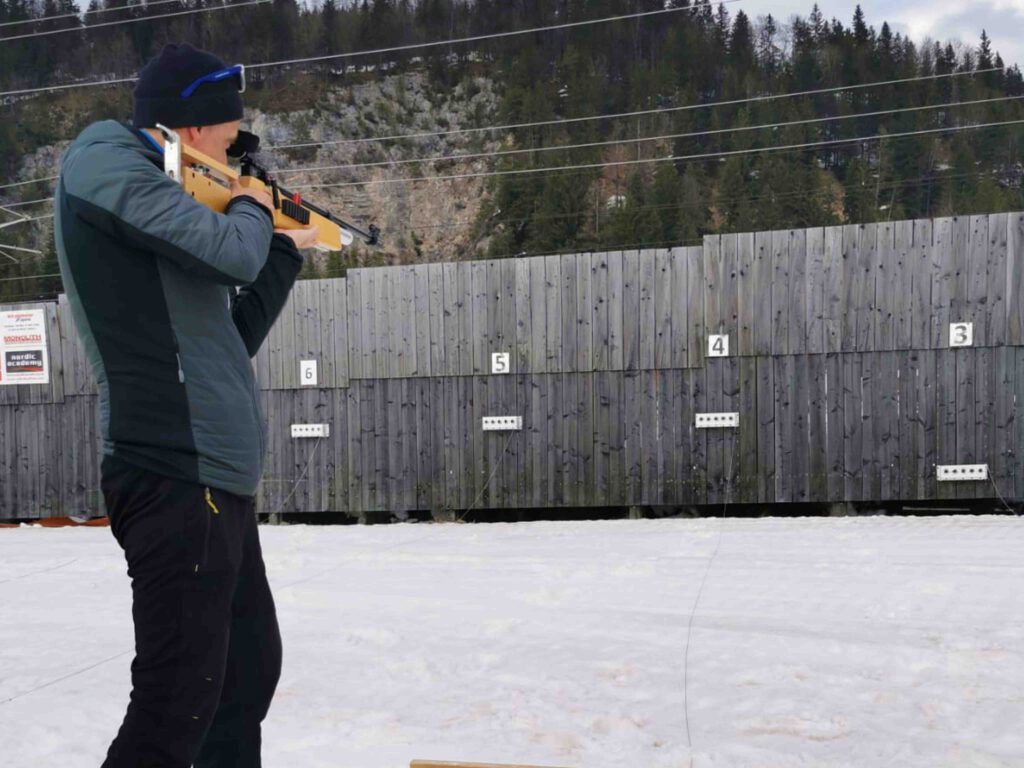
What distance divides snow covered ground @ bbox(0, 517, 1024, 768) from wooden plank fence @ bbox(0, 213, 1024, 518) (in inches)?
85.9

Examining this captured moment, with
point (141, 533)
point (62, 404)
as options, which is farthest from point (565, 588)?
point (62, 404)

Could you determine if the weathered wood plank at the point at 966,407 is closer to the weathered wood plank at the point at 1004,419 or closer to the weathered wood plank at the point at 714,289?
the weathered wood plank at the point at 1004,419

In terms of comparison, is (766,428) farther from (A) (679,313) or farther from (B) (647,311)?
(B) (647,311)

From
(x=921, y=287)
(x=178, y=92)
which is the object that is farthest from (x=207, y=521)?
(x=921, y=287)

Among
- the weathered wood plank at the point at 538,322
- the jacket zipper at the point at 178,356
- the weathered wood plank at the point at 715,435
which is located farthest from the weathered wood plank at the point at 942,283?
the jacket zipper at the point at 178,356

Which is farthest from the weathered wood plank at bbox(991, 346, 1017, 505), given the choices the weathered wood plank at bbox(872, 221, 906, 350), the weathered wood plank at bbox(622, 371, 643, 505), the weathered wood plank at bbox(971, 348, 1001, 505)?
the weathered wood plank at bbox(622, 371, 643, 505)

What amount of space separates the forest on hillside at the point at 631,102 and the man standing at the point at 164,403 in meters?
35.1

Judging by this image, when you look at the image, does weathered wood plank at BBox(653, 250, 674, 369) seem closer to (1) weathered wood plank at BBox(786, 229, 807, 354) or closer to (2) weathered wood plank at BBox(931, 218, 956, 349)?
(1) weathered wood plank at BBox(786, 229, 807, 354)

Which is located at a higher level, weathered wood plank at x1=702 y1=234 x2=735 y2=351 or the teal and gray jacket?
weathered wood plank at x1=702 y1=234 x2=735 y2=351

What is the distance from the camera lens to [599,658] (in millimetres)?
3770

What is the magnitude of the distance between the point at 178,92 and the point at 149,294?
45cm

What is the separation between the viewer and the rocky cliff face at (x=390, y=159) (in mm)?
57438

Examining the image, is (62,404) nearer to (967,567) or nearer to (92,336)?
(967,567)

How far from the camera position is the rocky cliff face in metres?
57.4
